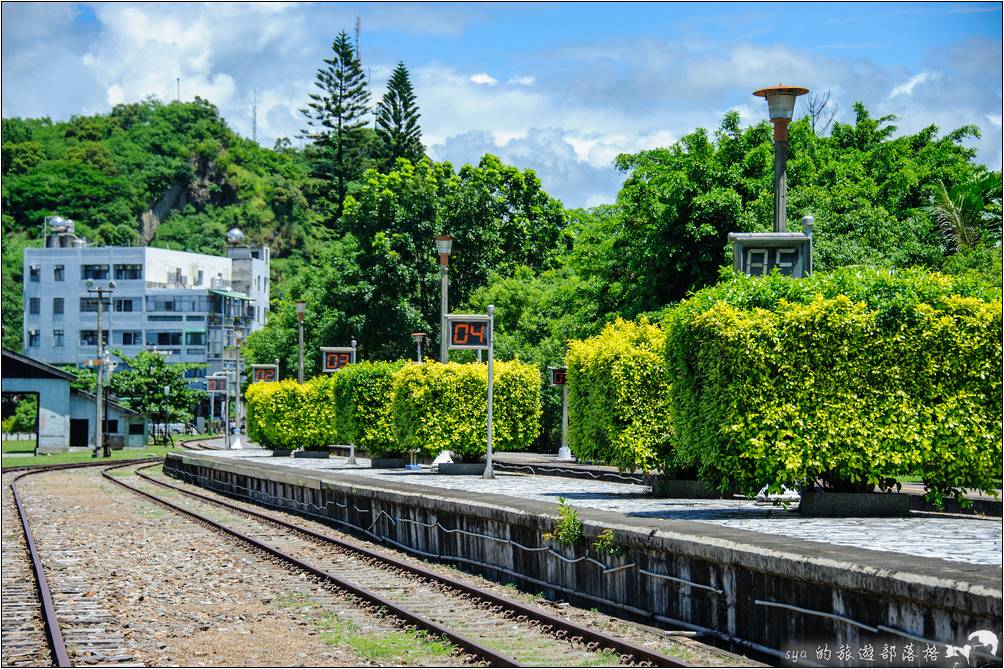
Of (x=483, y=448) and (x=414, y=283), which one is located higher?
(x=414, y=283)

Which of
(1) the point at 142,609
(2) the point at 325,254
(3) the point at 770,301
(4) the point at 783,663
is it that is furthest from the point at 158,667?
(2) the point at 325,254

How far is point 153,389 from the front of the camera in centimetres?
9425

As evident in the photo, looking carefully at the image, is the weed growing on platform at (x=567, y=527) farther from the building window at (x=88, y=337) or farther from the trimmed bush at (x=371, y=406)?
the building window at (x=88, y=337)

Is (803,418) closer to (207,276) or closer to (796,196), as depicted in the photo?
(796,196)

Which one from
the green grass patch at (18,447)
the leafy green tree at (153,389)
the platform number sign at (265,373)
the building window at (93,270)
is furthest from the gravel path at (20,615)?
the building window at (93,270)

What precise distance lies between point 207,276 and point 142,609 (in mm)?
119677

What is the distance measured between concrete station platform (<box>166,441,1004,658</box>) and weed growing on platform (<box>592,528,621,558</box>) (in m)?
0.06

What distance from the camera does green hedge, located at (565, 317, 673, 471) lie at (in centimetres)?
2333

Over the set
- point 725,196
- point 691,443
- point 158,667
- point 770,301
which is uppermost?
point 725,196

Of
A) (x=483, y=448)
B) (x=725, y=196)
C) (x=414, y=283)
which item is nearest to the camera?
(x=483, y=448)

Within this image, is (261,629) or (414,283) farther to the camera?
(414,283)

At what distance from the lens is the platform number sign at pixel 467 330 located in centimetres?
3162

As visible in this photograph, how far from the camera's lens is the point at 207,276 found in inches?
5177

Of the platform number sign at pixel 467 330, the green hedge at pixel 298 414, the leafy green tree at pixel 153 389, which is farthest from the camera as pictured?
the leafy green tree at pixel 153 389
